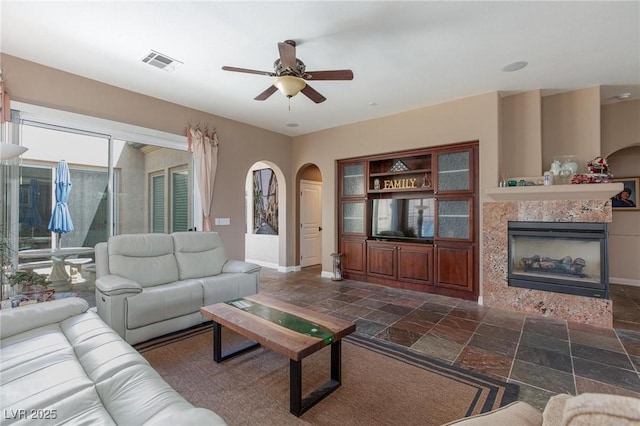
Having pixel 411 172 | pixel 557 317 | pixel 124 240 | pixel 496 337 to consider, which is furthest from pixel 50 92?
pixel 557 317

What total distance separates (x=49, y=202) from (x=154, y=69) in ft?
6.73

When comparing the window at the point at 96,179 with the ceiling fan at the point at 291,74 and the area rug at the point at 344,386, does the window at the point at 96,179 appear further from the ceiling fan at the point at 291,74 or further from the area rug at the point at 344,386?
the ceiling fan at the point at 291,74

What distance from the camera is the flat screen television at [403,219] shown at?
487 cm

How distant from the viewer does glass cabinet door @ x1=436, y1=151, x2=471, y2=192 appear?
439cm

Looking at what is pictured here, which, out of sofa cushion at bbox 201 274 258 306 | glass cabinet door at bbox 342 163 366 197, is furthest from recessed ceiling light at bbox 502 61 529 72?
sofa cushion at bbox 201 274 258 306

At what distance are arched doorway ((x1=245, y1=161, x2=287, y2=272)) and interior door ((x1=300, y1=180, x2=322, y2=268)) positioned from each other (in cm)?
49

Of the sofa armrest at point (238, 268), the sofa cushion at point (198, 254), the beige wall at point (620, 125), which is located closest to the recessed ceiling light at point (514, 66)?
the beige wall at point (620, 125)

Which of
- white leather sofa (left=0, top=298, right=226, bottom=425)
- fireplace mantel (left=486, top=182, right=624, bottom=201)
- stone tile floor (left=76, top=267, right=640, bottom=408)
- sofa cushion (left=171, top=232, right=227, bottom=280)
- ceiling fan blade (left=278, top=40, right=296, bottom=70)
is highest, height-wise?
ceiling fan blade (left=278, top=40, right=296, bottom=70)

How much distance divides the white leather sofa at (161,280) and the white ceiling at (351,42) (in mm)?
2046

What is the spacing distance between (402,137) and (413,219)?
1.42 m

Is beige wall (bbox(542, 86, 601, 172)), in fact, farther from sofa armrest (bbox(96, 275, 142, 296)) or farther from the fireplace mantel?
sofa armrest (bbox(96, 275, 142, 296))

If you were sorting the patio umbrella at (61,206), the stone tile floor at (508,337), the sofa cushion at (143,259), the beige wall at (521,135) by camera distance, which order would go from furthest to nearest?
→ the beige wall at (521,135), the patio umbrella at (61,206), the sofa cushion at (143,259), the stone tile floor at (508,337)

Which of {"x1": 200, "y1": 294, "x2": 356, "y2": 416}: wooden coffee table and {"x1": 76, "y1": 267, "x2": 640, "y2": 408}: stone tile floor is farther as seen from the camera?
{"x1": 76, "y1": 267, "x2": 640, "y2": 408}: stone tile floor

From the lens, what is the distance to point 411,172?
5.04 metres
